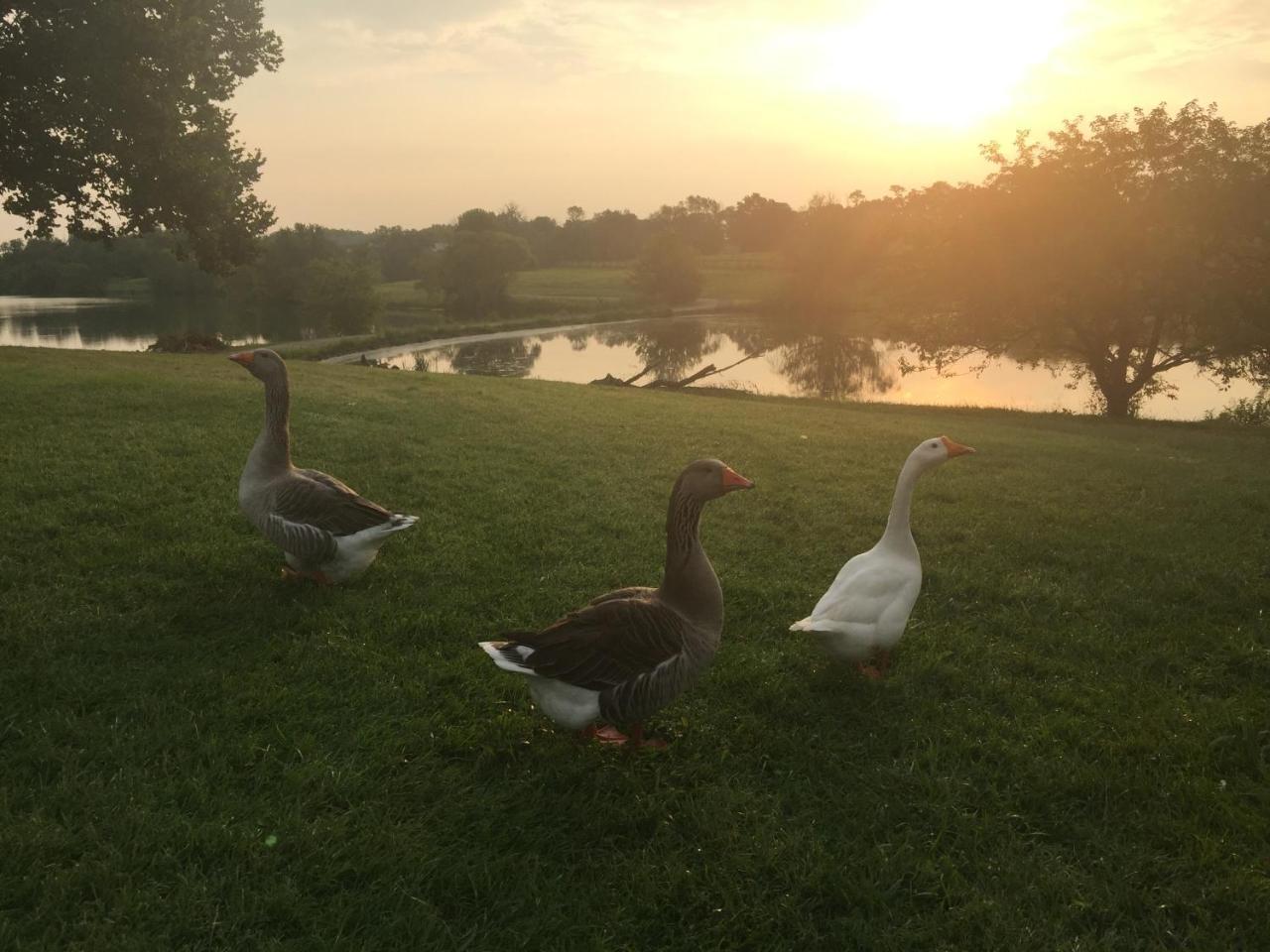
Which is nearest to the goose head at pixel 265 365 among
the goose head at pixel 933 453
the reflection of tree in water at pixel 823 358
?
the goose head at pixel 933 453

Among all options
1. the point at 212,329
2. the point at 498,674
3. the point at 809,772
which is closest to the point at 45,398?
the point at 498,674

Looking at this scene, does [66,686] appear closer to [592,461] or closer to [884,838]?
[884,838]

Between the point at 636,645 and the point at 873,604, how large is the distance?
1.75 meters

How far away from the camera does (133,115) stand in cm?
1666

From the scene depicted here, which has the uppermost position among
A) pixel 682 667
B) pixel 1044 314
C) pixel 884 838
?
pixel 1044 314

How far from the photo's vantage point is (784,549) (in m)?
7.50

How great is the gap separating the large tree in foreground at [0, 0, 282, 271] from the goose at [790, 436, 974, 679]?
60.6 ft

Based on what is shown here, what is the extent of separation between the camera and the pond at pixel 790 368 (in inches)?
1163

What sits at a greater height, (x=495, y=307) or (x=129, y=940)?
(x=495, y=307)

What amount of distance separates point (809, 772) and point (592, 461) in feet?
23.9

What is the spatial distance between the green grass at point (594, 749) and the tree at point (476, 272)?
67102 mm

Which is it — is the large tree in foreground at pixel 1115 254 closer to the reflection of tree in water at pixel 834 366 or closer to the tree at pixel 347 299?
the reflection of tree in water at pixel 834 366

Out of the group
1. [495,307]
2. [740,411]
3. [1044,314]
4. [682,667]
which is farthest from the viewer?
[495,307]

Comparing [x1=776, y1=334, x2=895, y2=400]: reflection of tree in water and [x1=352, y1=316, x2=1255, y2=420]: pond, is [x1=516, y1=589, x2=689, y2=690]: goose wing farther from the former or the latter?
[x1=776, y1=334, x2=895, y2=400]: reflection of tree in water
